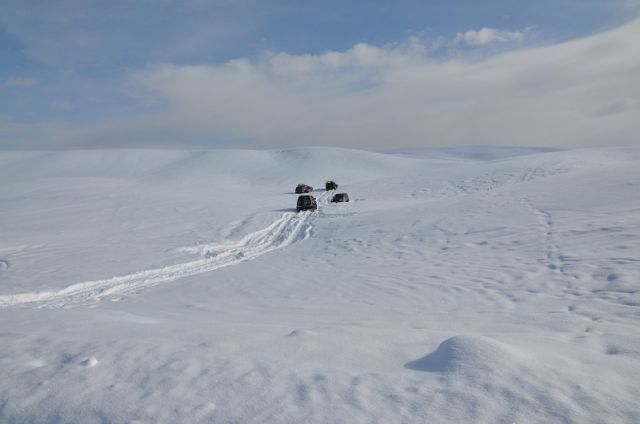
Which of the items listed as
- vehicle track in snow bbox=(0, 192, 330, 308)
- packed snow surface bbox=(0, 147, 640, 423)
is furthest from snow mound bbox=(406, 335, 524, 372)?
vehicle track in snow bbox=(0, 192, 330, 308)

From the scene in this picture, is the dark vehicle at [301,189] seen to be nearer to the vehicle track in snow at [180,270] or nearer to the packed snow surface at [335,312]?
the packed snow surface at [335,312]

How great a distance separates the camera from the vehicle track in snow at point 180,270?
10.0 meters

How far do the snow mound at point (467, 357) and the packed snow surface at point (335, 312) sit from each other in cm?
2

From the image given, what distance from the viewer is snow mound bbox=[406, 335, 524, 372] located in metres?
3.61

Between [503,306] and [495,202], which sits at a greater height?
[495,202]

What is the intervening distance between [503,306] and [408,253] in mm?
5757

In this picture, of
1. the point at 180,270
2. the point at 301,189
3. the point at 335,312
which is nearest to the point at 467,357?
the point at 335,312

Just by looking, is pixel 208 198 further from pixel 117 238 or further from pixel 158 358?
pixel 158 358

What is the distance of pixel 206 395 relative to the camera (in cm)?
351

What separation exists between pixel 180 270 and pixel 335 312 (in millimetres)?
6973

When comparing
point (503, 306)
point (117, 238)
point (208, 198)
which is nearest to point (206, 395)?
point (503, 306)

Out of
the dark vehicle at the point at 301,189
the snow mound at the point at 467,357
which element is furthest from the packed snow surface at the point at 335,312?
the dark vehicle at the point at 301,189

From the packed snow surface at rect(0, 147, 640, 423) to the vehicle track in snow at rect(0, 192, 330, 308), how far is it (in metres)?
0.10

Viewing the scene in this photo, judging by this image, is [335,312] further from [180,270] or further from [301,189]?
[301,189]
